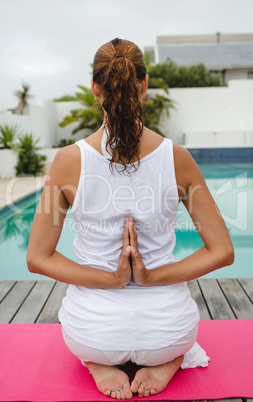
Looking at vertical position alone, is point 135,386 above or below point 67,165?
below

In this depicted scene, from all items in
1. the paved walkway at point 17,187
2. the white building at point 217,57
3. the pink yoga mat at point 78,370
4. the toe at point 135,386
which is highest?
the white building at point 217,57

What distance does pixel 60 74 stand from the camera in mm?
28188

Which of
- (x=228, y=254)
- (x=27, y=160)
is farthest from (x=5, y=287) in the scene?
(x=27, y=160)

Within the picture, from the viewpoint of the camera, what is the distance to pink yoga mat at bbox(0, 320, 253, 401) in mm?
1413

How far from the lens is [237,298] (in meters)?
2.37

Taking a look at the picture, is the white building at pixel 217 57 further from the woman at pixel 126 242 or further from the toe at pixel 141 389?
the toe at pixel 141 389

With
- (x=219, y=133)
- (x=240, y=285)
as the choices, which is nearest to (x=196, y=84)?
(x=219, y=133)

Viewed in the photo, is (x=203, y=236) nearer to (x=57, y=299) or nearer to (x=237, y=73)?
(x=57, y=299)

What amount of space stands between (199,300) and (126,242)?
4.06 ft

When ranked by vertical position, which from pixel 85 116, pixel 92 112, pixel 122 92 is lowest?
pixel 85 116

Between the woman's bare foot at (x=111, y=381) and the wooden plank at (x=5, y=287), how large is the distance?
3.91 ft

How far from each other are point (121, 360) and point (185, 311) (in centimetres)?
→ 27

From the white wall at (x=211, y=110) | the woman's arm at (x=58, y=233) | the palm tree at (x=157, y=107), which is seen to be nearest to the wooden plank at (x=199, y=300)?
the woman's arm at (x=58, y=233)

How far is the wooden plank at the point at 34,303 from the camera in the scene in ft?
7.04
